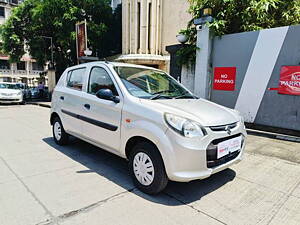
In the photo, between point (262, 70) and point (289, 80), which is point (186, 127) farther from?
point (262, 70)

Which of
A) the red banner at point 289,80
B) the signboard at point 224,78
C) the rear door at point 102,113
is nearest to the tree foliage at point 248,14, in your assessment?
the signboard at point 224,78

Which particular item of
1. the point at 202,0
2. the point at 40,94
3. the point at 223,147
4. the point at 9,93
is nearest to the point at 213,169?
the point at 223,147

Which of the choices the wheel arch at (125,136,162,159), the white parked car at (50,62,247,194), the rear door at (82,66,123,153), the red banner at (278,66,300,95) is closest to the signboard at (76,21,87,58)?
the white parked car at (50,62,247,194)

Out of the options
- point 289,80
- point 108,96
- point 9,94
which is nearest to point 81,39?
point 9,94

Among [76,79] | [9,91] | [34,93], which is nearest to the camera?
[76,79]

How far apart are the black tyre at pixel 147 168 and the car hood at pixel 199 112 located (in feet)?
1.73

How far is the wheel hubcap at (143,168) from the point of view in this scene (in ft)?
8.64

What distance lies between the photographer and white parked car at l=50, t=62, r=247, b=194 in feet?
7.90

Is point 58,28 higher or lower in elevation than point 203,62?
higher

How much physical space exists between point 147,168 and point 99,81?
1709 mm

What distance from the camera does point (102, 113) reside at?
324 cm

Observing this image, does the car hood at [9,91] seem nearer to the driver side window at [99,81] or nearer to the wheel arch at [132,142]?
the driver side window at [99,81]

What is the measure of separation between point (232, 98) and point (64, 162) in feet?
15.8

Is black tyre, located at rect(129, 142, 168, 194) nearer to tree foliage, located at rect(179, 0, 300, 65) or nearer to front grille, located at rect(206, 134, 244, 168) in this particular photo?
front grille, located at rect(206, 134, 244, 168)
